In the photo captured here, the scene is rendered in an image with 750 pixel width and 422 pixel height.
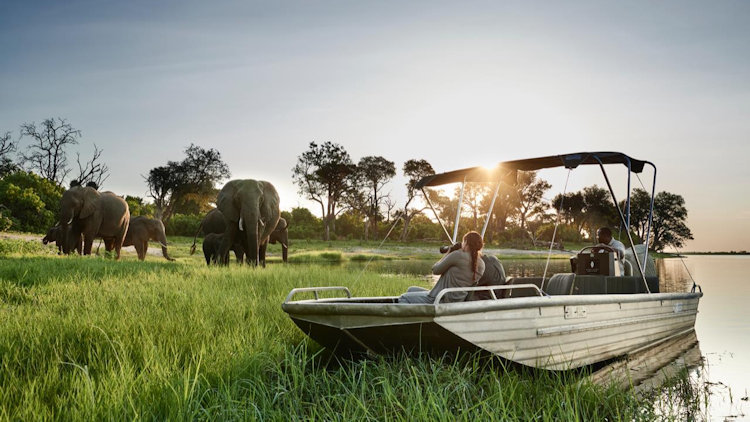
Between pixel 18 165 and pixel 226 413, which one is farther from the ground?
pixel 18 165

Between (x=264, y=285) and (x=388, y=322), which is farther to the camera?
(x=264, y=285)

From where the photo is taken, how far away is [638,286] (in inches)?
403

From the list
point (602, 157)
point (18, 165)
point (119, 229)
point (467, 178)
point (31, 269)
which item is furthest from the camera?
point (18, 165)

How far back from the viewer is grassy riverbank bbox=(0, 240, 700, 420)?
4539mm

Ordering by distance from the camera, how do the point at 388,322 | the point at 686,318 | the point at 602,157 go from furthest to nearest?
the point at 686,318 < the point at 602,157 < the point at 388,322

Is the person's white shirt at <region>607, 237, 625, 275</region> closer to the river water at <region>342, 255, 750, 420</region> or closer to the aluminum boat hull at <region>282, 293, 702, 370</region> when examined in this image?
the river water at <region>342, 255, 750, 420</region>

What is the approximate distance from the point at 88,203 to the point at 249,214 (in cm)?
763

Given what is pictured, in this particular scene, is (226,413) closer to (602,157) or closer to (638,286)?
(602,157)

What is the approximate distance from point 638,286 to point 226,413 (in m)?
8.03

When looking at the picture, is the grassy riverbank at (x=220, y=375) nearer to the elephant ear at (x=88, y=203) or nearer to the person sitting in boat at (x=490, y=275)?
the person sitting in boat at (x=490, y=275)

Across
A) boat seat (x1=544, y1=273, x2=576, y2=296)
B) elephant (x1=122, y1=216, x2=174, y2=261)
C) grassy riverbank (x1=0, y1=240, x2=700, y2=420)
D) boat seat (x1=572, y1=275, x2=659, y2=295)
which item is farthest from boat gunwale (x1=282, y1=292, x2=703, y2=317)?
elephant (x1=122, y1=216, x2=174, y2=261)

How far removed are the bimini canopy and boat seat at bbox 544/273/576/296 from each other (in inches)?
66.9

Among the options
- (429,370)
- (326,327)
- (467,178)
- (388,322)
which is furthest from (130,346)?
(467,178)

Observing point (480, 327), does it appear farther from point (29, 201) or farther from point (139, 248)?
point (29, 201)
